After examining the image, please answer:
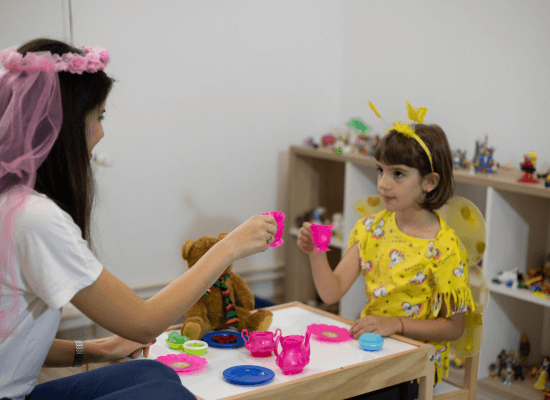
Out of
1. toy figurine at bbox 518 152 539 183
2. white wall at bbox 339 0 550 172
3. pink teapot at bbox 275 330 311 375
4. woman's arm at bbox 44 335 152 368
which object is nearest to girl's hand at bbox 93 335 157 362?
woman's arm at bbox 44 335 152 368

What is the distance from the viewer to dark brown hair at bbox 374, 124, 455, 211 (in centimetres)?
190

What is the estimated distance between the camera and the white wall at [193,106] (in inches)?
114

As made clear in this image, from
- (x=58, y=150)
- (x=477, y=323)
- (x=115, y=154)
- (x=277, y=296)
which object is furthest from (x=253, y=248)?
(x=277, y=296)

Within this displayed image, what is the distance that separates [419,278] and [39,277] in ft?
3.77

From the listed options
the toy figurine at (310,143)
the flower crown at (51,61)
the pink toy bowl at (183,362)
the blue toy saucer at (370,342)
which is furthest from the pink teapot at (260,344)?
the toy figurine at (310,143)

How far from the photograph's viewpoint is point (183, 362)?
4.91ft

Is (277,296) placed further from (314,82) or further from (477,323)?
(477,323)

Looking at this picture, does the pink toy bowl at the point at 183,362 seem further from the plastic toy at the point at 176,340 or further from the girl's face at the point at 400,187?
the girl's face at the point at 400,187

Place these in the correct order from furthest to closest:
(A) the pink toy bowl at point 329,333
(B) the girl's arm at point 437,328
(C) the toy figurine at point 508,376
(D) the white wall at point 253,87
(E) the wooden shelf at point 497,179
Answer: (D) the white wall at point 253,87 < (C) the toy figurine at point 508,376 < (E) the wooden shelf at point 497,179 < (B) the girl's arm at point 437,328 < (A) the pink toy bowl at point 329,333

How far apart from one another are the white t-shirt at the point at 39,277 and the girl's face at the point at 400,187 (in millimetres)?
1040

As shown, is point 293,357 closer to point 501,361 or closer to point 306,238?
point 306,238

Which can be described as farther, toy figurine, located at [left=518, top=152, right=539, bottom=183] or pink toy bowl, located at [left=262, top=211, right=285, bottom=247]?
toy figurine, located at [left=518, top=152, right=539, bottom=183]

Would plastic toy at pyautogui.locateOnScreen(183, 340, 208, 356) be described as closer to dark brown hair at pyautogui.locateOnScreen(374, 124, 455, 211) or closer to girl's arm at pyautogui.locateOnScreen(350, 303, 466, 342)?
girl's arm at pyautogui.locateOnScreen(350, 303, 466, 342)

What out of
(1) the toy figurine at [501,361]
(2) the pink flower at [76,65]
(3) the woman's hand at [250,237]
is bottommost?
(1) the toy figurine at [501,361]
